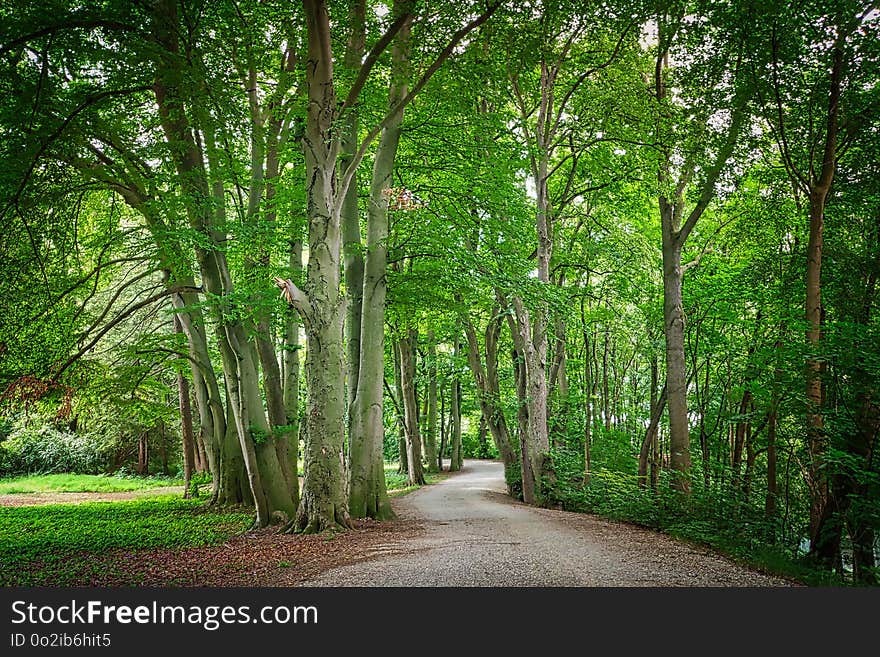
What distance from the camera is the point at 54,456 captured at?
2589cm

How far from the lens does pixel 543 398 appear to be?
43.4 feet

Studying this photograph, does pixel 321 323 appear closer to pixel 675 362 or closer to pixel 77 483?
pixel 675 362

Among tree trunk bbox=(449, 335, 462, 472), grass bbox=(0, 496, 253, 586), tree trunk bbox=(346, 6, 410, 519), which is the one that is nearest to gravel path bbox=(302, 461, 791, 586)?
tree trunk bbox=(346, 6, 410, 519)

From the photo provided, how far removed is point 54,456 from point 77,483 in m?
4.16

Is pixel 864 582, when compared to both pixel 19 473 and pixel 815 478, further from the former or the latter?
pixel 19 473

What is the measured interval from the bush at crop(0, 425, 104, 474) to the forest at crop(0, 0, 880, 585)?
44.5 ft

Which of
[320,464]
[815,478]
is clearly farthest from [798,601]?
[320,464]

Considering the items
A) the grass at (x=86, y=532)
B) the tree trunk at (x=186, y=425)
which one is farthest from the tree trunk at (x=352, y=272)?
the tree trunk at (x=186, y=425)

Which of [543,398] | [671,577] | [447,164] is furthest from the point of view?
[543,398]

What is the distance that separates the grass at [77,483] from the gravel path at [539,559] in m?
17.5

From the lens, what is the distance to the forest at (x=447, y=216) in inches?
261

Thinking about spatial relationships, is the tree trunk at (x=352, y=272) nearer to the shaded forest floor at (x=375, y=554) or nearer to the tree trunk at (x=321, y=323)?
the tree trunk at (x=321, y=323)

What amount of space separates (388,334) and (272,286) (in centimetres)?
1293

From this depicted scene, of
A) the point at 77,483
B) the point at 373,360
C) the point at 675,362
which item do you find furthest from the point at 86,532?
the point at 77,483
